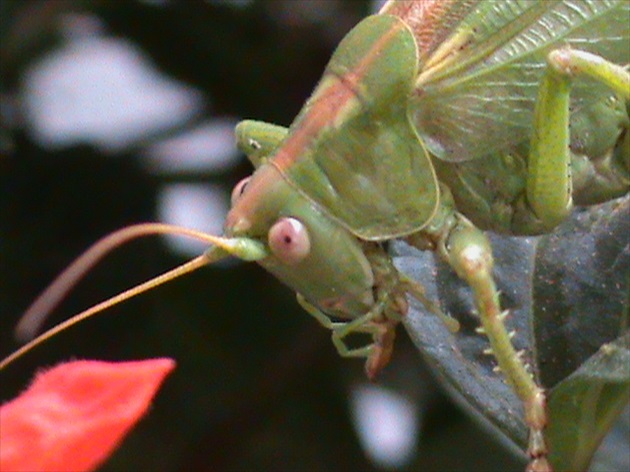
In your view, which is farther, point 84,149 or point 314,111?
point 84,149

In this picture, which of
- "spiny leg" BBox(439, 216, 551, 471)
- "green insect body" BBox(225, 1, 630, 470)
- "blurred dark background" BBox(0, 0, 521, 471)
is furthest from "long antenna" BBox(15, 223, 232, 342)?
"blurred dark background" BBox(0, 0, 521, 471)

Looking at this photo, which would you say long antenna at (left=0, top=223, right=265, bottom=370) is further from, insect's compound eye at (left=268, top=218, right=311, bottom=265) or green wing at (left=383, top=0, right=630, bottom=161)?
green wing at (left=383, top=0, right=630, bottom=161)

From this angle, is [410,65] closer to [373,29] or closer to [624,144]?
[373,29]

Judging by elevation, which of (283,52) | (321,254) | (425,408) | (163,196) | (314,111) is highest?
(314,111)

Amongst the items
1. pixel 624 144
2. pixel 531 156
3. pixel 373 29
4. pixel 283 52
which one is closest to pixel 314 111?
pixel 373 29

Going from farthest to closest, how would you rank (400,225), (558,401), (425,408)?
(425,408)
(400,225)
(558,401)

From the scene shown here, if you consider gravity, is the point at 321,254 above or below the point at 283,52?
above

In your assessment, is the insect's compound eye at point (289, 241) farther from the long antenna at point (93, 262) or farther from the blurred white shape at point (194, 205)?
the blurred white shape at point (194, 205)
